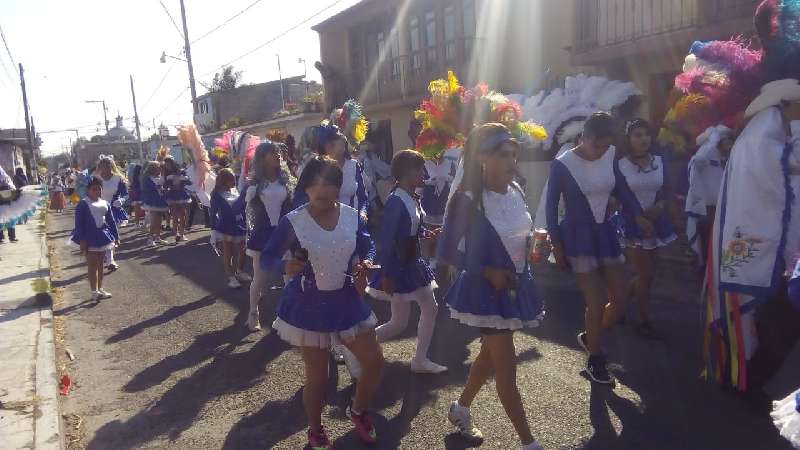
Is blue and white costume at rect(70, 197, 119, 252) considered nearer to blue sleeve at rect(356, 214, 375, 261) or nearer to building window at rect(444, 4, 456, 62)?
blue sleeve at rect(356, 214, 375, 261)

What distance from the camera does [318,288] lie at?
3.49 metres

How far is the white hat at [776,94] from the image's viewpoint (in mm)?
3500

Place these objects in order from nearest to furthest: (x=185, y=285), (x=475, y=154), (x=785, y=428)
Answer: (x=785, y=428) → (x=475, y=154) → (x=185, y=285)

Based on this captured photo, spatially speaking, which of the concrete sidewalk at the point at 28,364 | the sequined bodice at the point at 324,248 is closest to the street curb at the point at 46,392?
the concrete sidewalk at the point at 28,364

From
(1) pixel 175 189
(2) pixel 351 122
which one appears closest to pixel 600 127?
(2) pixel 351 122

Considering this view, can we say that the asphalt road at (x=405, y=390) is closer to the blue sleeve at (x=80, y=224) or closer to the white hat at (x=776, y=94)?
the blue sleeve at (x=80, y=224)

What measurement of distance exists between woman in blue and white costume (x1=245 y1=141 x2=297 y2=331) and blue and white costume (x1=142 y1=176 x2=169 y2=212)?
8776 millimetres

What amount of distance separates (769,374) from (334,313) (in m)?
2.56

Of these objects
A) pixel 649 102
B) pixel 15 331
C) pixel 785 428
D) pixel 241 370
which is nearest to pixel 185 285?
pixel 15 331

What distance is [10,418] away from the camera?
4324 millimetres

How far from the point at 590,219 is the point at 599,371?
104 centimetres

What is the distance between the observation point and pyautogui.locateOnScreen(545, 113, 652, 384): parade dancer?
4.28m

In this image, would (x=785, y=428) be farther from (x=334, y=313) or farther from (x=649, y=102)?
(x=649, y=102)

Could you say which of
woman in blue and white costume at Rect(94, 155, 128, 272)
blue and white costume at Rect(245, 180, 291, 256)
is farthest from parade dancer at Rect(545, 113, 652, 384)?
woman in blue and white costume at Rect(94, 155, 128, 272)
